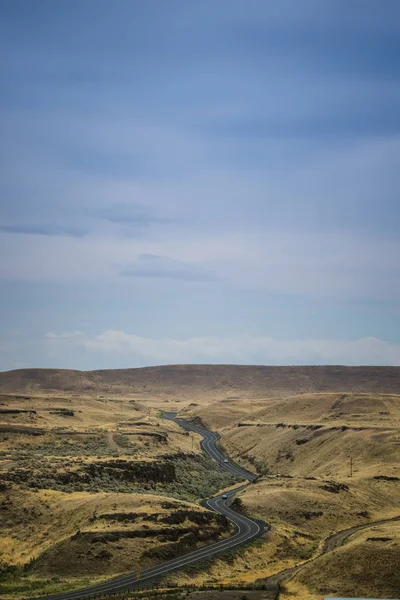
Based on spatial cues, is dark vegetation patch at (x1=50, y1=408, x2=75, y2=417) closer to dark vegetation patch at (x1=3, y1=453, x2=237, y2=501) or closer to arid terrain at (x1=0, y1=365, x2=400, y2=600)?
arid terrain at (x1=0, y1=365, x2=400, y2=600)

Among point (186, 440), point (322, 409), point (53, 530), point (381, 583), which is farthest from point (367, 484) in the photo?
point (322, 409)

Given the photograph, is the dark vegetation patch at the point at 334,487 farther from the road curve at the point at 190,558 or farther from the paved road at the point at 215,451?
the paved road at the point at 215,451

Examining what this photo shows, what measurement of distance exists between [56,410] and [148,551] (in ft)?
352

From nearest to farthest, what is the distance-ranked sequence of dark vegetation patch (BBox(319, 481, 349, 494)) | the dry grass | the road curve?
the road curve, the dry grass, dark vegetation patch (BBox(319, 481, 349, 494))

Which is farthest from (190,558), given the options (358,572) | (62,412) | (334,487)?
(62,412)

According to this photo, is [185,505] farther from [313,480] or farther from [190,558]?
[313,480]

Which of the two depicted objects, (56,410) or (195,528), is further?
(56,410)

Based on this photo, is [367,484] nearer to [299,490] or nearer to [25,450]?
[299,490]

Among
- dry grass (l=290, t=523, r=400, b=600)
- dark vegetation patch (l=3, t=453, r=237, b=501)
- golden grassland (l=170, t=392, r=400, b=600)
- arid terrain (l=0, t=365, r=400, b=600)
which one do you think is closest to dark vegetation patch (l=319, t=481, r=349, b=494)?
golden grassland (l=170, t=392, r=400, b=600)

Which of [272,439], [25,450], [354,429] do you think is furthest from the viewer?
[272,439]

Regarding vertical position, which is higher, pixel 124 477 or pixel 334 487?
pixel 124 477

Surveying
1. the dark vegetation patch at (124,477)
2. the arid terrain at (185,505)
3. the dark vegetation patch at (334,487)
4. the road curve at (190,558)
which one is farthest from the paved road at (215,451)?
the dark vegetation patch at (334,487)

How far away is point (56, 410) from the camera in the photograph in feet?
554

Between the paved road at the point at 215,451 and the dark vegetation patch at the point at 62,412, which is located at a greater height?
the dark vegetation patch at the point at 62,412
